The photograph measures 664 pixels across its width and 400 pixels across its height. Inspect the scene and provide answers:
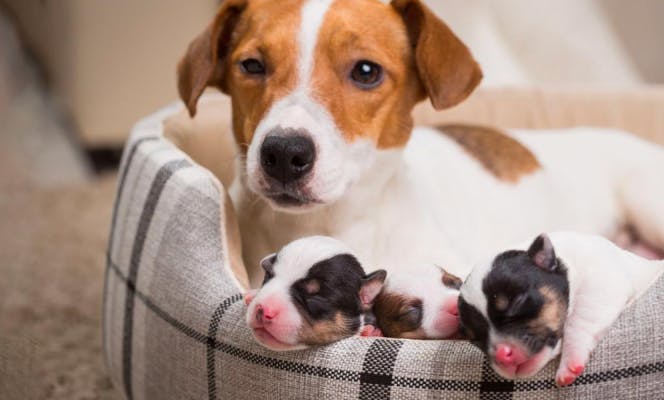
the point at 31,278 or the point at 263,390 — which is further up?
the point at 263,390

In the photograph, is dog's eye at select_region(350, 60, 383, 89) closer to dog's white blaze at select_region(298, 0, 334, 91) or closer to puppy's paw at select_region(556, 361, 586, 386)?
dog's white blaze at select_region(298, 0, 334, 91)

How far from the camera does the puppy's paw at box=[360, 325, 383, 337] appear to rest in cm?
127

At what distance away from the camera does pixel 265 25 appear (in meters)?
1.62

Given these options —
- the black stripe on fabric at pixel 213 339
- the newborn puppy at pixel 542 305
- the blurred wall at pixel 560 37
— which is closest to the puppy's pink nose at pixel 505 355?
the newborn puppy at pixel 542 305

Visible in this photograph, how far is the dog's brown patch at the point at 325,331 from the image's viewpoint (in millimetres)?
1188

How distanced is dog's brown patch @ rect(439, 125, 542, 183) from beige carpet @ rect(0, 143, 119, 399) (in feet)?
3.60

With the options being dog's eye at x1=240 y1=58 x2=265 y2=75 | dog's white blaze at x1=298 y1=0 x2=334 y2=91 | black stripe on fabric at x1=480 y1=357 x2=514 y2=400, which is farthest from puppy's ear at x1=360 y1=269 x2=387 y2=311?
dog's eye at x1=240 y1=58 x2=265 y2=75

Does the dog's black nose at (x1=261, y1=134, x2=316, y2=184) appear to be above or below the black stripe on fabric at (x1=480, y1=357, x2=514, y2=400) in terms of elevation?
above

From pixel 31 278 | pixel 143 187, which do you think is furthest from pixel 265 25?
pixel 31 278

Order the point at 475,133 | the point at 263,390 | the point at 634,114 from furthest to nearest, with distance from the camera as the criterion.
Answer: the point at 634,114, the point at 475,133, the point at 263,390

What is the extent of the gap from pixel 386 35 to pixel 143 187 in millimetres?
600

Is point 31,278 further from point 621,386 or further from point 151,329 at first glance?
point 621,386

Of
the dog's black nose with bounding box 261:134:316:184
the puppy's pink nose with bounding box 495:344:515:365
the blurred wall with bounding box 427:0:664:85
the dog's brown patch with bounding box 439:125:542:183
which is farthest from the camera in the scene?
the blurred wall with bounding box 427:0:664:85

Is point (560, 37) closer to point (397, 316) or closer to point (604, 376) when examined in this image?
point (397, 316)
